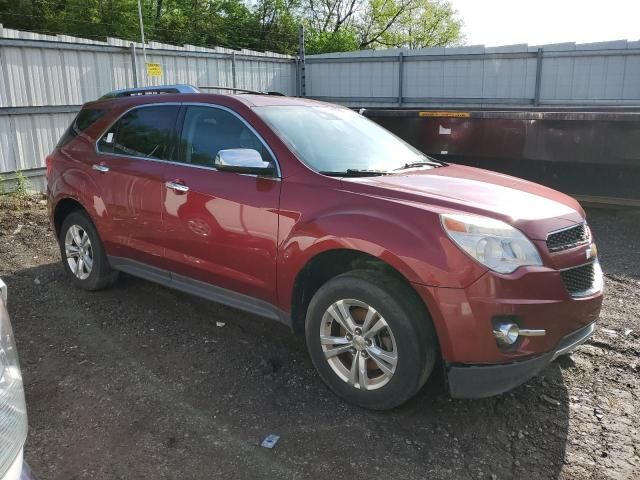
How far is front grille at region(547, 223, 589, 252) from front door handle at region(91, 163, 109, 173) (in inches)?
137

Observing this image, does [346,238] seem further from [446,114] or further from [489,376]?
[446,114]

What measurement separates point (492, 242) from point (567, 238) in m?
0.56

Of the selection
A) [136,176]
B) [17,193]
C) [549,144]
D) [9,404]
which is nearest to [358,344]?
[9,404]

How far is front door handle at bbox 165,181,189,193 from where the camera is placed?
3969 mm

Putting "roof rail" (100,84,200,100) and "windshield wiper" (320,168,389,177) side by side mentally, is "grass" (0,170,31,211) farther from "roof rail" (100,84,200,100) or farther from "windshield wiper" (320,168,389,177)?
"windshield wiper" (320,168,389,177)

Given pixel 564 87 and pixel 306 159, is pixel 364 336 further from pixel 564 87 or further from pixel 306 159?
pixel 564 87

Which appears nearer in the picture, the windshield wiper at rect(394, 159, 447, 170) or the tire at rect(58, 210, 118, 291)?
the windshield wiper at rect(394, 159, 447, 170)

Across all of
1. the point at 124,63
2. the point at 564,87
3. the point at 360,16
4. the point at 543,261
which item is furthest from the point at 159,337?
the point at 360,16

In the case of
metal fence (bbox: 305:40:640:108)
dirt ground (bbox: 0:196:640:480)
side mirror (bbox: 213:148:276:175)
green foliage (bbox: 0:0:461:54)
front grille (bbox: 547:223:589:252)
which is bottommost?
dirt ground (bbox: 0:196:640:480)

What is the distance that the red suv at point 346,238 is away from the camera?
281cm

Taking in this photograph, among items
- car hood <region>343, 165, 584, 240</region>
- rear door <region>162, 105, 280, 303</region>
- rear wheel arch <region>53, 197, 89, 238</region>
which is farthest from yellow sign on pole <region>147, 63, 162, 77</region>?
car hood <region>343, 165, 584, 240</region>

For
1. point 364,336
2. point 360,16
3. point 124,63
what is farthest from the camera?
point 360,16

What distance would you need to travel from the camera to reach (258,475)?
106 inches

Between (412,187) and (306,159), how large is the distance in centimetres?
72
